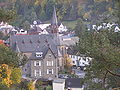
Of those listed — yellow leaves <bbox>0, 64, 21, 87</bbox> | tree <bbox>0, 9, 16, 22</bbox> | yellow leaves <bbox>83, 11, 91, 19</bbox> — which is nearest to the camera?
tree <bbox>0, 9, 16, 22</bbox>

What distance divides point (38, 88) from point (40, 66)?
13.3 ft

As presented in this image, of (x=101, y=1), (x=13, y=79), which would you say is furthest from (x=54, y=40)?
(x=101, y=1)

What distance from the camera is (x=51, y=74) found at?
3023 cm

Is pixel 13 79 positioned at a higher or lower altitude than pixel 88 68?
lower

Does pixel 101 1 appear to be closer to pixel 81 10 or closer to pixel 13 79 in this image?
pixel 81 10

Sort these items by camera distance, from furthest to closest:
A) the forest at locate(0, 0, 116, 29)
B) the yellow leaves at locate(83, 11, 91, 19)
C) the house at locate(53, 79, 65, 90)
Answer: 1. the forest at locate(0, 0, 116, 29)
2. the yellow leaves at locate(83, 11, 91, 19)
3. the house at locate(53, 79, 65, 90)

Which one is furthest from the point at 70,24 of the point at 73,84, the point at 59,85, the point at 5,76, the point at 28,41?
the point at 5,76

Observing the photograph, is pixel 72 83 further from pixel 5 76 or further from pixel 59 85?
pixel 5 76

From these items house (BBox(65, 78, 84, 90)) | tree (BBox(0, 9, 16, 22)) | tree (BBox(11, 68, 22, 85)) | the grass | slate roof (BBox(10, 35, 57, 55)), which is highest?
tree (BBox(0, 9, 16, 22))

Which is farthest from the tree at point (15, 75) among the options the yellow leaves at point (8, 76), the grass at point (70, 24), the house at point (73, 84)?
the grass at point (70, 24)

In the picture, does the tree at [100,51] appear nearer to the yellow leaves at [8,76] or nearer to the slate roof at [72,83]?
the yellow leaves at [8,76]

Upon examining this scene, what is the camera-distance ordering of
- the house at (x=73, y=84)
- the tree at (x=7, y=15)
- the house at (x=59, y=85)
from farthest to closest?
the house at (x=73, y=84), the house at (x=59, y=85), the tree at (x=7, y=15)

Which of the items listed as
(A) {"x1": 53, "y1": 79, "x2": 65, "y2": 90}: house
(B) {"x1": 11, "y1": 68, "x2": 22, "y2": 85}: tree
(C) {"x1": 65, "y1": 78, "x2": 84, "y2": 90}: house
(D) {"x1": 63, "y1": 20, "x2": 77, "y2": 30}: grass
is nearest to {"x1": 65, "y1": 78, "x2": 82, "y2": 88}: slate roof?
(C) {"x1": 65, "y1": 78, "x2": 84, "y2": 90}: house

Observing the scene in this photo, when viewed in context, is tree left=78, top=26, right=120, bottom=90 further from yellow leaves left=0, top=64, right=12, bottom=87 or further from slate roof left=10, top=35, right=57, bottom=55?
slate roof left=10, top=35, right=57, bottom=55
